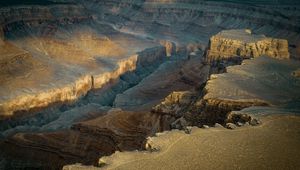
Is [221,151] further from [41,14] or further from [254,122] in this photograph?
[41,14]

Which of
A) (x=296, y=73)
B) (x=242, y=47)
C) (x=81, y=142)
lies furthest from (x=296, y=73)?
(x=81, y=142)

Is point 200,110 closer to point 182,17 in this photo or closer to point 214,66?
point 214,66

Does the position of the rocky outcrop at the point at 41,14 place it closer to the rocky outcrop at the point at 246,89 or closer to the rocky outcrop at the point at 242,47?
the rocky outcrop at the point at 242,47

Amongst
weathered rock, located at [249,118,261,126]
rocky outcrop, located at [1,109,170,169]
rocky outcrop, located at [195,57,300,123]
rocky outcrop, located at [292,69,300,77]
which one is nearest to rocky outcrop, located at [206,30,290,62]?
rocky outcrop, located at [195,57,300,123]

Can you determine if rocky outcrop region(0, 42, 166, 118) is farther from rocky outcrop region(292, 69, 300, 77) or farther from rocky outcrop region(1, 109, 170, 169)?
rocky outcrop region(292, 69, 300, 77)

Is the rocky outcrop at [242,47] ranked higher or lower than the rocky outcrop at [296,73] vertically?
lower

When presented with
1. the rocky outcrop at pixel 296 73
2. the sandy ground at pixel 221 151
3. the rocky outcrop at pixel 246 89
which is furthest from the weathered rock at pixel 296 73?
the sandy ground at pixel 221 151
